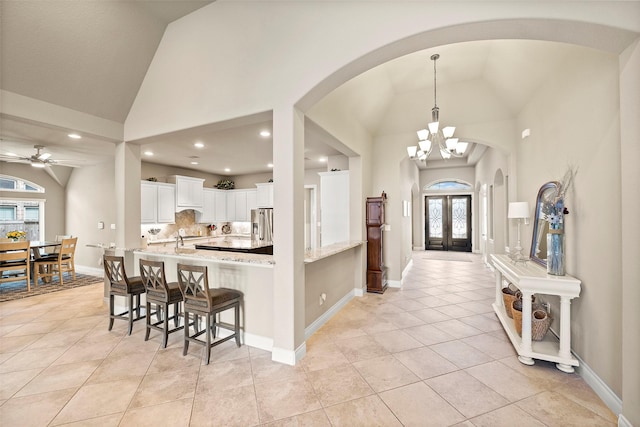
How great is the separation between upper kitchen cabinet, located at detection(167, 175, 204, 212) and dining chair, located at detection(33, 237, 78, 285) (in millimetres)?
2325

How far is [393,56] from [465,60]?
7.03 feet

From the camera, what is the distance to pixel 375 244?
4852mm

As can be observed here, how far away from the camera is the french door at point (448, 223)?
10.4 metres

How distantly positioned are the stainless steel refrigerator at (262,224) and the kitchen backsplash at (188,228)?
36.7 inches

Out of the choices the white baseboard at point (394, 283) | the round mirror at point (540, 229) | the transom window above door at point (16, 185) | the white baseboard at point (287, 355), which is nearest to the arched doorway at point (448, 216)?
the white baseboard at point (394, 283)

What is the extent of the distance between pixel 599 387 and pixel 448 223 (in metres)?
9.17

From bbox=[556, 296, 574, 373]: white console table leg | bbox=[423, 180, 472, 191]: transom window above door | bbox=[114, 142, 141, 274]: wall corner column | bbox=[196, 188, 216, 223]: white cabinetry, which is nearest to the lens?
bbox=[556, 296, 574, 373]: white console table leg

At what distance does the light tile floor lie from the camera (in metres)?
1.88

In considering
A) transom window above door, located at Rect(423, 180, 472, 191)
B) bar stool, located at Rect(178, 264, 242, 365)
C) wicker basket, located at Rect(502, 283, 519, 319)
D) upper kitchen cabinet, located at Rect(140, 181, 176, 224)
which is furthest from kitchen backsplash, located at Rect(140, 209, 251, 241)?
transom window above door, located at Rect(423, 180, 472, 191)

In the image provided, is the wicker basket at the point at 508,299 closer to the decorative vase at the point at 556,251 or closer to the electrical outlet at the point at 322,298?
the decorative vase at the point at 556,251

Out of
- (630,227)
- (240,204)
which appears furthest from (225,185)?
(630,227)

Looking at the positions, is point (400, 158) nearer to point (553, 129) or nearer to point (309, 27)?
point (553, 129)

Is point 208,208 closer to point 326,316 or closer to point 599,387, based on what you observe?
point 326,316

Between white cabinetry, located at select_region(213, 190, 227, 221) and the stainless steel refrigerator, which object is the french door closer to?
the stainless steel refrigerator
